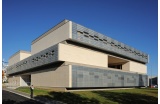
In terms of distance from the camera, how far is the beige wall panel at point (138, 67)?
51.8 meters

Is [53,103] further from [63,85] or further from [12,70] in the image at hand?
[12,70]

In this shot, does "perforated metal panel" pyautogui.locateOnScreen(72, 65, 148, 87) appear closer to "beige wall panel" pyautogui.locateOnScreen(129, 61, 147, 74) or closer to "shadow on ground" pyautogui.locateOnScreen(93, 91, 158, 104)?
"beige wall panel" pyautogui.locateOnScreen(129, 61, 147, 74)

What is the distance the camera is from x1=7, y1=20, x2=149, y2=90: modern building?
101 feet

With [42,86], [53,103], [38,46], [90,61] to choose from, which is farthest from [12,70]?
[53,103]

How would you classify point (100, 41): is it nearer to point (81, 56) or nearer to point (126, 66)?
point (81, 56)

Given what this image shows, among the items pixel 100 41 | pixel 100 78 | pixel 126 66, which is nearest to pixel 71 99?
pixel 100 78

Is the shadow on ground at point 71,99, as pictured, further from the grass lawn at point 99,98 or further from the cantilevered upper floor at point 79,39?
the cantilevered upper floor at point 79,39

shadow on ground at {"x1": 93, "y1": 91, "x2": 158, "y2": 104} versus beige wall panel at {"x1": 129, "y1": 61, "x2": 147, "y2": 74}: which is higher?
beige wall panel at {"x1": 129, "y1": 61, "x2": 147, "y2": 74}

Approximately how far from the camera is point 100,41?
38.4 m

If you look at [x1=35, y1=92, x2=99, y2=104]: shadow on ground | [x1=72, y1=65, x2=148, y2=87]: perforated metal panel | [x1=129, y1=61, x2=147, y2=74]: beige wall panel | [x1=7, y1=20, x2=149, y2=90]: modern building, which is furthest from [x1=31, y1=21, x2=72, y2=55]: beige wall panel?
[x1=129, y1=61, x2=147, y2=74]: beige wall panel

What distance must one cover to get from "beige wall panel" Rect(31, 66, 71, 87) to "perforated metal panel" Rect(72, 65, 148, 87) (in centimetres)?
124

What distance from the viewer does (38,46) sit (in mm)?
44625

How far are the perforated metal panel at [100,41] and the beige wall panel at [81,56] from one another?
5.67 ft

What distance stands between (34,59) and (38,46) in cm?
431
